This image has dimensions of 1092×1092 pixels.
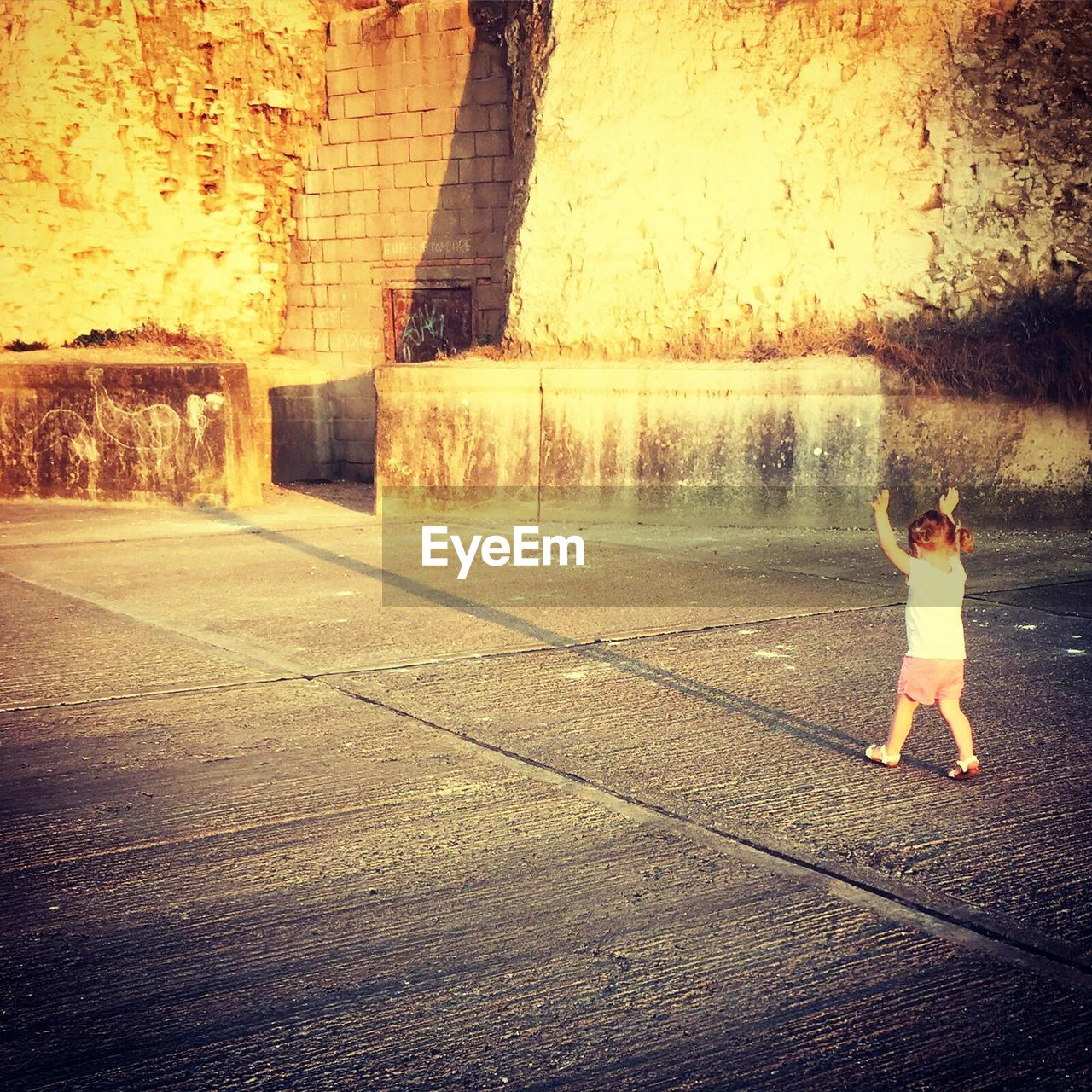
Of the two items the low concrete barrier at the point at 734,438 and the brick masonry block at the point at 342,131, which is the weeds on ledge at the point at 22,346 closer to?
the brick masonry block at the point at 342,131

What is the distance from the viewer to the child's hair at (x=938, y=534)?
4402mm

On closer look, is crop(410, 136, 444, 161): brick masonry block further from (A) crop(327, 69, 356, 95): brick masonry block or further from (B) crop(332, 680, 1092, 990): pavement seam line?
(B) crop(332, 680, 1092, 990): pavement seam line

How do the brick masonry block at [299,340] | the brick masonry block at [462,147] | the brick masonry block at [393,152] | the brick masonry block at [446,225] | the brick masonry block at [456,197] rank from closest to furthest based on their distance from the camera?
the brick masonry block at [462,147] < the brick masonry block at [456,197] < the brick masonry block at [446,225] < the brick masonry block at [393,152] < the brick masonry block at [299,340]

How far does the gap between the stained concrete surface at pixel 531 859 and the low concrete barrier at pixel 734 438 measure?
3.37 m

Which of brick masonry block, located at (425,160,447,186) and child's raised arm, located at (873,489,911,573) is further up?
brick masonry block, located at (425,160,447,186)

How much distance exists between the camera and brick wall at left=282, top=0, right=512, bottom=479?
41.9 ft

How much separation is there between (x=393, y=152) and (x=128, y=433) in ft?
14.0

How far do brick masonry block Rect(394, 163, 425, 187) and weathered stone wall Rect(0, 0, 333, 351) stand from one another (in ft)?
4.11

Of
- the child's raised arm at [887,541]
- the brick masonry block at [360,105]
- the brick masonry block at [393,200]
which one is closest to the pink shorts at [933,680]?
the child's raised arm at [887,541]

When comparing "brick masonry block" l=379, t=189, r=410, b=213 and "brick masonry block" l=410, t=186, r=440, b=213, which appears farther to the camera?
"brick masonry block" l=379, t=189, r=410, b=213

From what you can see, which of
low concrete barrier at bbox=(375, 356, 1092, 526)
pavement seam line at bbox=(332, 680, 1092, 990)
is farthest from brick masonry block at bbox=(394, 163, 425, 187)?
pavement seam line at bbox=(332, 680, 1092, 990)

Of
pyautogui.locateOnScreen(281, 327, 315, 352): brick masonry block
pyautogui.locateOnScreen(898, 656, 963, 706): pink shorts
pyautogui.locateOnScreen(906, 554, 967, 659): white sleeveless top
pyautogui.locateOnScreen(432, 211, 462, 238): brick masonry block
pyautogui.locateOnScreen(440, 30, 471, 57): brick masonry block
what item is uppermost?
pyautogui.locateOnScreen(440, 30, 471, 57): brick masonry block

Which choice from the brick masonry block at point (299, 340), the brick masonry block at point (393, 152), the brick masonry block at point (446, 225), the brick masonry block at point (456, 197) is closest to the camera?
the brick masonry block at point (456, 197)

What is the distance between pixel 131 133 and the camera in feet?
42.9
